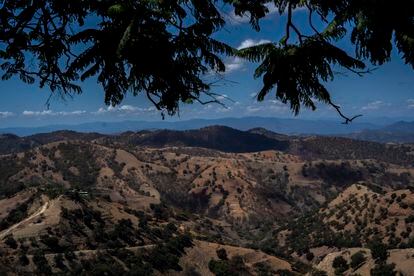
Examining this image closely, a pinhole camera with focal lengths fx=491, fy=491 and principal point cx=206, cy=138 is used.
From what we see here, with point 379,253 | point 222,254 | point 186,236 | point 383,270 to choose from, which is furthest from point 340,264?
point 186,236

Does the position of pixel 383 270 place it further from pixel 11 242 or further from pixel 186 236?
pixel 11 242

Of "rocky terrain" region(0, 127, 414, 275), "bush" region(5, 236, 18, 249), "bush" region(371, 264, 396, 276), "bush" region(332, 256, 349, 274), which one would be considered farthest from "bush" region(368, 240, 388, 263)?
"bush" region(5, 236, 18, 249)

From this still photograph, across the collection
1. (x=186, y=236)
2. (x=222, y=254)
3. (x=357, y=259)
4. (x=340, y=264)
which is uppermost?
(x=357, y=259)

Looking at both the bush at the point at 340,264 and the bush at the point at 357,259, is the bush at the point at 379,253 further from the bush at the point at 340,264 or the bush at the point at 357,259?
the bush at the point at 340,264

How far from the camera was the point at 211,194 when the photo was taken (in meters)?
191

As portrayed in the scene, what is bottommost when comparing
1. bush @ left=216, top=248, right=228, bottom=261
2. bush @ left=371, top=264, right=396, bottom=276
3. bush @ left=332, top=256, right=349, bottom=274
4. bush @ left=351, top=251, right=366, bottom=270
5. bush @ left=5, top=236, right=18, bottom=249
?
bush @ left=216, top=248, right=228, bottom=261

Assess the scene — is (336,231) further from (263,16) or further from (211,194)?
(263,16)

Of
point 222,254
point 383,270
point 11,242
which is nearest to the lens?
point 383,270

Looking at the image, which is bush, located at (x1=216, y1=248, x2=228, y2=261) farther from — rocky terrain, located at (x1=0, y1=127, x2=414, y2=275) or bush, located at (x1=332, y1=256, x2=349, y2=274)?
bush, located at (x1=332, y1=256, x2=349, y2=274)

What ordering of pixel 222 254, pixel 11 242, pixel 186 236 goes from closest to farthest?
pixel 11 242, pixel 222 254, pixel 186 236

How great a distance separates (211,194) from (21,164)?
7373 cm

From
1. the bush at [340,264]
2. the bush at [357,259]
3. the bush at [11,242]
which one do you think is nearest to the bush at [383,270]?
the bush at [357,259]

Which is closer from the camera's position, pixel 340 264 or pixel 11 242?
pixel 11 242

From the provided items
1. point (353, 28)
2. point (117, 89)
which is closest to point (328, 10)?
point (353, 28)
